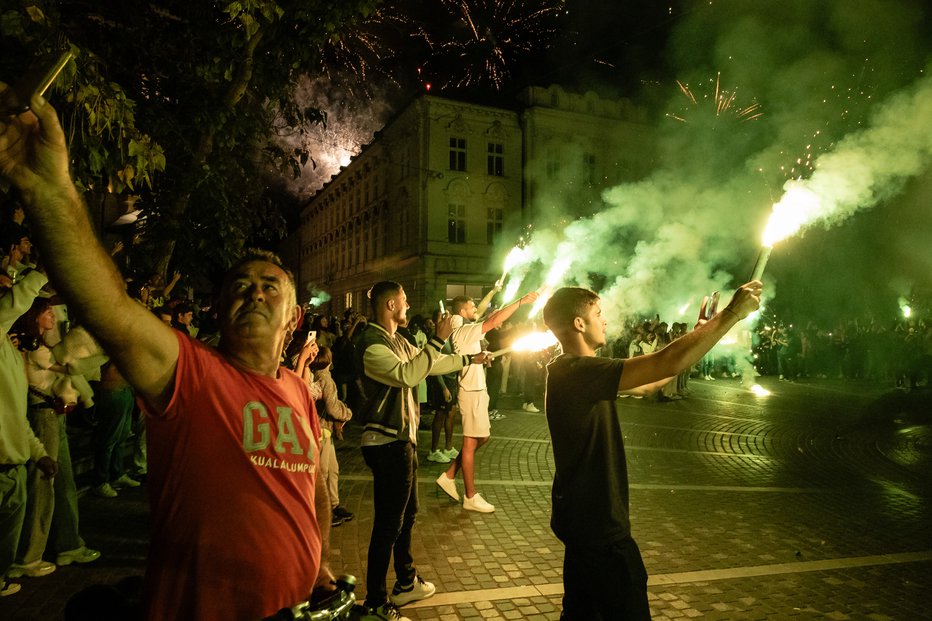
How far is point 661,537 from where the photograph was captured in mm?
5625

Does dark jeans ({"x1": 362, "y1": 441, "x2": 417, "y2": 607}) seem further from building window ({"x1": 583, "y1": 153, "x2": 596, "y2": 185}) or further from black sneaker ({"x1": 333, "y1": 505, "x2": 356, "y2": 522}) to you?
building window ({"x1": 583, "y1": 153, "x2": 596, "y2": 185})

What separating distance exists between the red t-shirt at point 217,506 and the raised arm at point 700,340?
1.70 meters

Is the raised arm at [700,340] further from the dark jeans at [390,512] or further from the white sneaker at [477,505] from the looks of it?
the white sneaker at [477,505]

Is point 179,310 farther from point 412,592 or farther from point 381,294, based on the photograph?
point 412,592

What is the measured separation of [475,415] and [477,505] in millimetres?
1024

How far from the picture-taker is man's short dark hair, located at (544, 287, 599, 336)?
3.14m

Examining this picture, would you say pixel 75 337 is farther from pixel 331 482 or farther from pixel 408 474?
pixel 408 474

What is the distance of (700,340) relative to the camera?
2535mm

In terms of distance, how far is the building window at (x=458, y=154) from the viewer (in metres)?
32.6

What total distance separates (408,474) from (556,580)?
168 cm

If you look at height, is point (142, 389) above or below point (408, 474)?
above

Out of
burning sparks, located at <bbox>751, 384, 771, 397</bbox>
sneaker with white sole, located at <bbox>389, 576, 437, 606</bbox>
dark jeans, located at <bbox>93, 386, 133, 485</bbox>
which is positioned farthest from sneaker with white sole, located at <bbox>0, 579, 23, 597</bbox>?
burning sparks, located at <bbox>751, 384, 771, 397</bbox>

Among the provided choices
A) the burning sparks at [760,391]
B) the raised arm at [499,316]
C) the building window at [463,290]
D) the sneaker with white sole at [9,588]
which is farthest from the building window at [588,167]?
the sneaker with white sole at [9,588]

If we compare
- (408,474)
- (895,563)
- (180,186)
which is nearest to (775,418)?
(895,563)
